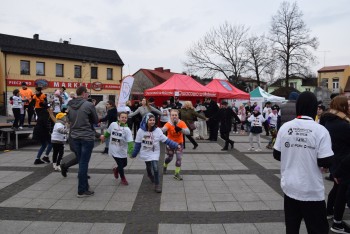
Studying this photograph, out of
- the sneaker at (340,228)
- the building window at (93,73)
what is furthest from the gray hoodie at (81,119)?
the building window at (93,73)

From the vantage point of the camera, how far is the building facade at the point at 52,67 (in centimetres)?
3394

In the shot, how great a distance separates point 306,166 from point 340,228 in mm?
2038

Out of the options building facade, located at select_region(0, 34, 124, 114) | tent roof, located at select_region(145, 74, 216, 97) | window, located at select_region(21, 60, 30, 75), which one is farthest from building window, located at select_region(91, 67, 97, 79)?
tent roof, located at select_region(145, 74, 216, 97)

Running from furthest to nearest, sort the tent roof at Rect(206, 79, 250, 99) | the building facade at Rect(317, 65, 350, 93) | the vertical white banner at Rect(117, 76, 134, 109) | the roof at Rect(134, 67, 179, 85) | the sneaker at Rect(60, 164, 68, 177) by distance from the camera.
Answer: the building facade at Rect(317, 65, 350, 93), the roof at Rect(134, 67, 179, 85), the tent roof at Rect(206, 79, 250, 99), the vertical white banner at Rect(117, 76, 134, 109), the sneaker at Rect(60, 164, 68, 177)

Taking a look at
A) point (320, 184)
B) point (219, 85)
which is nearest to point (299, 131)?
point (320, 184)

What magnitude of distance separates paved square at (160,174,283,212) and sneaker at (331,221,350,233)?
1.01 metres

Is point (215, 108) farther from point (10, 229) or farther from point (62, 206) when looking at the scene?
point (10, 229)

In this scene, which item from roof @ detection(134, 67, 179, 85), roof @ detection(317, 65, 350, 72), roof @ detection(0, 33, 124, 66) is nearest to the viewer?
roof @ detection(0, 33, 124, 66)

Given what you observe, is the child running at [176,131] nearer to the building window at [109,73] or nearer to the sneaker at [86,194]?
the sneaker at [86,194]

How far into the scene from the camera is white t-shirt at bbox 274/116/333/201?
2908 mm

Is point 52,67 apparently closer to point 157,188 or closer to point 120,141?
point 120,141

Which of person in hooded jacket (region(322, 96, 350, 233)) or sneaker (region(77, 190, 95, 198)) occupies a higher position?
person in hooded jacket (region(322, 96, 350, 233))

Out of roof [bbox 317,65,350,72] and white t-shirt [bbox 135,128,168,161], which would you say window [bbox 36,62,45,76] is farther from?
roof [bbox 317,65,350,72]

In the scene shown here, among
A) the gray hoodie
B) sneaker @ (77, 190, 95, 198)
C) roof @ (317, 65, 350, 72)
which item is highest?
roof @ (317, 65, 350, 72)
